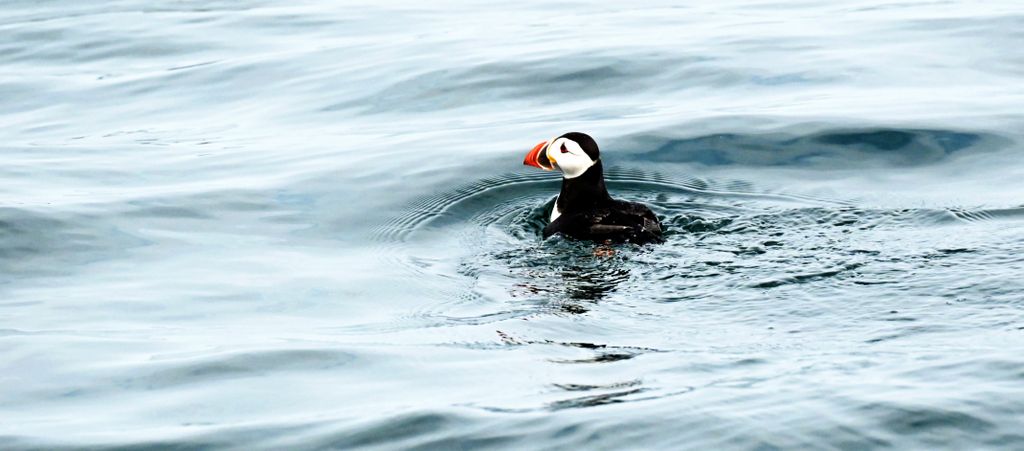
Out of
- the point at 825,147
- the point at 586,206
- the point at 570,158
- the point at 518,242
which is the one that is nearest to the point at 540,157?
the point at 570,158

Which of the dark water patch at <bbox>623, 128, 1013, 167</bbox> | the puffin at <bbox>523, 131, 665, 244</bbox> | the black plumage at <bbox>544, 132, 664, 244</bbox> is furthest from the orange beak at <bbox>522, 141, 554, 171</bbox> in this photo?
the dark water patch at <bbox>623, 128, 1013, 167</bbox>

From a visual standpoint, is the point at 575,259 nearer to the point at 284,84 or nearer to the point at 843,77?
the point at 843,77

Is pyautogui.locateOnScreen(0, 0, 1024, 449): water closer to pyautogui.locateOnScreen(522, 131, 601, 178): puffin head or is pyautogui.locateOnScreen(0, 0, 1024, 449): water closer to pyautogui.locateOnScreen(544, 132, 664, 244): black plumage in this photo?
pyautogui.locateOnScreen(544, 132, 664, 244): black plumage

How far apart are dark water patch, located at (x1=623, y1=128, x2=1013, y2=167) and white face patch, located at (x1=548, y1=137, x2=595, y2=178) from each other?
1550mm

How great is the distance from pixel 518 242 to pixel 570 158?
2.34 ft

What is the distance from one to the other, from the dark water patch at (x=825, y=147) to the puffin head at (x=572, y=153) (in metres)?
1.52

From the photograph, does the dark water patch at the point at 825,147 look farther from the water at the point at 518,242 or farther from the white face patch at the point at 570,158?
the white face patch at the point at 570,158

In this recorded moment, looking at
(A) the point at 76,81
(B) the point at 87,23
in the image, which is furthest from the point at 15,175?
(B) the point at 87,23

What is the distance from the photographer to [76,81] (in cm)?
1599

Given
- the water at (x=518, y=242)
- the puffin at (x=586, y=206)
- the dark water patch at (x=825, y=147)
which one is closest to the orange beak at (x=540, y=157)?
the puffin at (x=586, y=206)

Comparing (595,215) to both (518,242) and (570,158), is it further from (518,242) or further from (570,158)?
(570,158)

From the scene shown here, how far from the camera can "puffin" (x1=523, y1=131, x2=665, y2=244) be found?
8305 mm

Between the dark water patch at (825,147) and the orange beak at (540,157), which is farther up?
the orange beak at (540,157)

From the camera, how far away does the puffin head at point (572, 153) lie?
9148 mm
